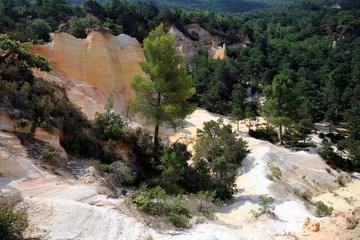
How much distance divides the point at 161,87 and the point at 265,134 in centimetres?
2282

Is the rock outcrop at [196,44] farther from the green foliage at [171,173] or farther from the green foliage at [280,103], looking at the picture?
the green foliage at [171,173]

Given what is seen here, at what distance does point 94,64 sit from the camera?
2358 cm

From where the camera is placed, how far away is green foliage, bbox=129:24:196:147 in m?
13.5

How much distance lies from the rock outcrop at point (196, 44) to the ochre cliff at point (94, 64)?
34.9 meters

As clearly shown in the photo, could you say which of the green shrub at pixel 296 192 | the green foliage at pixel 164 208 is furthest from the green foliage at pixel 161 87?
the green shrub at pixel 296 192

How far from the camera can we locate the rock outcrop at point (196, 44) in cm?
5968

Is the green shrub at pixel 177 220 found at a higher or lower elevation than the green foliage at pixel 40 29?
lower

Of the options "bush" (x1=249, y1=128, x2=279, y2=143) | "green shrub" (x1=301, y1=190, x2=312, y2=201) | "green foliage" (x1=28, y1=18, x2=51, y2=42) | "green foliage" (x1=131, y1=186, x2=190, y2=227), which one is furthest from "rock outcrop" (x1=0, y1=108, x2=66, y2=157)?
"green foliage" (x1=28, y1=18, x2=51, y2=42)

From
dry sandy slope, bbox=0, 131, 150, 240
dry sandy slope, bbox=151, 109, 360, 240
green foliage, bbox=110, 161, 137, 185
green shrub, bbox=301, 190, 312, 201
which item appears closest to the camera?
dry sandy slope, bbox=0, 131, 150, 240

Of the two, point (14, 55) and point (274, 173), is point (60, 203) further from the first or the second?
point (274, 173)

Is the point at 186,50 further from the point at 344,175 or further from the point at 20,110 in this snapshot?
the point at 20,110

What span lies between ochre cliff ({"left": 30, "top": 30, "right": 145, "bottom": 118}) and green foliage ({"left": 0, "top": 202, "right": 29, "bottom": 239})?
52.1ft

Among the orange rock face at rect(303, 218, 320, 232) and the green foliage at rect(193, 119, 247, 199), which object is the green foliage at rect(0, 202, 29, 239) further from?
the green foliage at rect(193, 119, 247, 199)

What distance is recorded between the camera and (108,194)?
760cm
